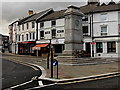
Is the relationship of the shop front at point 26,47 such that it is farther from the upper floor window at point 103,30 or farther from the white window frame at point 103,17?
the white window frame at point 103,17

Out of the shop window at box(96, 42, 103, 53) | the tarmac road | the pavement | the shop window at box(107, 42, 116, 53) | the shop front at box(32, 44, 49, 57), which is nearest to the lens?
the tarmac road

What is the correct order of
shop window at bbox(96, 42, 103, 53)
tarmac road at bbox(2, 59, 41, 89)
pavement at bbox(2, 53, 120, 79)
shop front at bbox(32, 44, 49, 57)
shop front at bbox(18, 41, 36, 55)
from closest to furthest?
1. tarmac road at bbox(2, 59, 41, 89)
2. pavement at bbox(2, 53, 120, 79)
3. shop window at bbox(96, 42, 103, 53)
4. shop front at bbox(32, 44, 49, 57)
5. shop front at bbox(18, 41, 36, 55)

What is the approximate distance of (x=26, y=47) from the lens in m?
45.6

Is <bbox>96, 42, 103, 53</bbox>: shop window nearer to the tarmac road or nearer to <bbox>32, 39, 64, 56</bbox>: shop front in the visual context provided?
<bbox>32, 39, 64, 56</bbox>: shop front

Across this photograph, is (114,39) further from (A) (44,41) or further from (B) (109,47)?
(A) (44,41)

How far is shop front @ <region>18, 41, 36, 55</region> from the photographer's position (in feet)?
141

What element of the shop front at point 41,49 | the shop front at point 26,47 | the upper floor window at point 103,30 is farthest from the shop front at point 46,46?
the upper floor window at point 103,30

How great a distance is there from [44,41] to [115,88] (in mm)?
32568

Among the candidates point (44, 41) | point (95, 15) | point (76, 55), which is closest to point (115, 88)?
point (76, 55)

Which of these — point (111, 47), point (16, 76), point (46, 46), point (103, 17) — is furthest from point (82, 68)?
point (46, 46)

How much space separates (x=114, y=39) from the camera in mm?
30734

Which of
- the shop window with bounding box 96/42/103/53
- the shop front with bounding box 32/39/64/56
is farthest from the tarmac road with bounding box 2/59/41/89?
the shop front with bounding box 32/39/64/56

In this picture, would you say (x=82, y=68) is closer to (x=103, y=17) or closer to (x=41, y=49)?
(x=103, y=17)

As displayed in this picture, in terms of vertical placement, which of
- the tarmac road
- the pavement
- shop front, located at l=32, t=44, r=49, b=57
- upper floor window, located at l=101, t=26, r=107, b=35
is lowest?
the tarmac road
